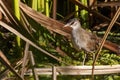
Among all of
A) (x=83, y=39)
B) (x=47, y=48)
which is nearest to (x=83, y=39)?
(x=83, y=39)

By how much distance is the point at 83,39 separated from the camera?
139 inches

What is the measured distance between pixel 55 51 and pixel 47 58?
123 mm

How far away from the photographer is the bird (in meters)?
3.49

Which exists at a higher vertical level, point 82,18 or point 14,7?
point 14,7

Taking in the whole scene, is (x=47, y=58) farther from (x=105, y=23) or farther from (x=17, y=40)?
(x=105, y=23)

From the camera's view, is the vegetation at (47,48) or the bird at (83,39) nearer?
the vegetation at (47,48)

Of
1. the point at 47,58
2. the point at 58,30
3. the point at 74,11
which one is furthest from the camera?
the point at 74,11

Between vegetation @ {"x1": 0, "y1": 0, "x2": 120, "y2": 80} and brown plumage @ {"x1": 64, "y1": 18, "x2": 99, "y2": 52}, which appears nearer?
vegetation @ {"x1": 0, "y1": 0, "x2": 120, "y2": 80}

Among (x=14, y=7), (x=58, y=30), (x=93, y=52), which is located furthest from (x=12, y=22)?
(x=93, y=52)

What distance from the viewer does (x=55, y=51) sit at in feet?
11.5

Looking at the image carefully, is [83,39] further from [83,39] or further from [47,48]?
Result: [47,48]

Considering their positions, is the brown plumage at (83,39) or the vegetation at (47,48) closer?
the vegetation at (47,48)

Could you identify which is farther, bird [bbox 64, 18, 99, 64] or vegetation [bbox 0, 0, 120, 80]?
bird [bbox 64, 18, 99, 64]

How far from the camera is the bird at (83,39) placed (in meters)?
3.49
